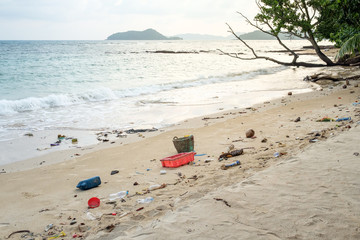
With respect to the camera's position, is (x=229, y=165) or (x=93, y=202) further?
(x=229, y=165)

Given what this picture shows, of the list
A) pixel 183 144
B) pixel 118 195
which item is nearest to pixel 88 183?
pixel 118 195

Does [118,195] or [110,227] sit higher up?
[110,227]

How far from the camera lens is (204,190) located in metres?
4.16

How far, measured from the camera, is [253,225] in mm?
2900

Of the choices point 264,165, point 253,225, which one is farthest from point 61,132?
point 253,225

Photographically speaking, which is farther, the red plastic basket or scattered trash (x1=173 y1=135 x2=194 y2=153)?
scattered trash (x1=173 y1=135 x2=194 y2=153)

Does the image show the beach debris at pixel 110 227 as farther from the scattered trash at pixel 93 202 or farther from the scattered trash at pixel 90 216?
the scattered trash at pixel 93 202

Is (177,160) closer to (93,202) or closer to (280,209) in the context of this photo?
(93,202)

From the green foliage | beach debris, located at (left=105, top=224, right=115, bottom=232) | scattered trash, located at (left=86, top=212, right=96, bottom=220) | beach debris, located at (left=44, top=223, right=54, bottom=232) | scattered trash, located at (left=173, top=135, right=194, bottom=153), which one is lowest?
beach debris, located at (left=44, top=223, right=54, bottom=232)

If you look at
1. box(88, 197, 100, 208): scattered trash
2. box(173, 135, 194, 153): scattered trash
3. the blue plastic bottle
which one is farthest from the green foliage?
box(88, 197, 100, 208): scattered trash

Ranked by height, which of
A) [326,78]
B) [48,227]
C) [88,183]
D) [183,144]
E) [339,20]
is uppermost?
[339,20]

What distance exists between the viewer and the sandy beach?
2951 mm

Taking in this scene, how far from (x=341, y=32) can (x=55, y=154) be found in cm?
1121

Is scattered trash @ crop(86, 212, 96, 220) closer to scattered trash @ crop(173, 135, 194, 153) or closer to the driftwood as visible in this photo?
scattered trash @ crop(173, 135, 194, 153)
